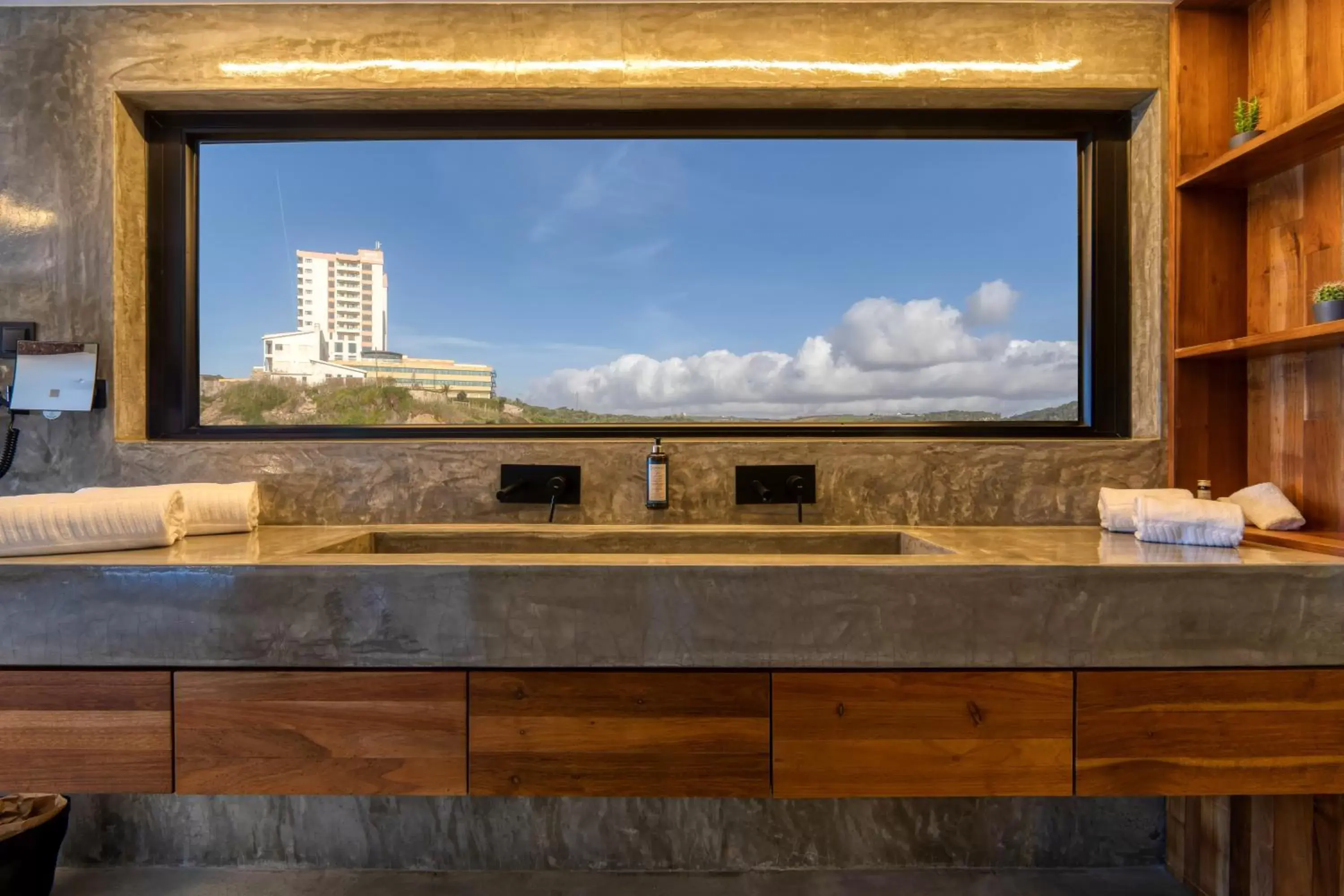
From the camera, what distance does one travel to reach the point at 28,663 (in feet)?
3.53

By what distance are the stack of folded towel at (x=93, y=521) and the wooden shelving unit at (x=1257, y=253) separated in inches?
83.8

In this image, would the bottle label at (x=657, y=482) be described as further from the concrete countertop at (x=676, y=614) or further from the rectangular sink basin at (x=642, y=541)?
the concrete countertop at (x=676, y=614)

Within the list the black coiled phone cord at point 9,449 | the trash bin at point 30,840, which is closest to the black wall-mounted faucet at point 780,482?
the trash bin at point 30,840

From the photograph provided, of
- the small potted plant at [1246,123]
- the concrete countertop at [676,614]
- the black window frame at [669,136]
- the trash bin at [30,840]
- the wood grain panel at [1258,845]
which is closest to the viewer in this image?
the concrete countertop at [676,614]

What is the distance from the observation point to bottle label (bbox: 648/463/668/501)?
1.61 m

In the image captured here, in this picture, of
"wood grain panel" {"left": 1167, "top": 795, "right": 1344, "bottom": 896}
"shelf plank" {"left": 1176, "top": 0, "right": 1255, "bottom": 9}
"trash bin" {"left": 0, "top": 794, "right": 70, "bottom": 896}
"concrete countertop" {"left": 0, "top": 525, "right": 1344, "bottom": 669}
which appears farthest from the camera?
"shelf plank" {"left": 1176, "top": 0, "right": 1255, "bottom": 9}

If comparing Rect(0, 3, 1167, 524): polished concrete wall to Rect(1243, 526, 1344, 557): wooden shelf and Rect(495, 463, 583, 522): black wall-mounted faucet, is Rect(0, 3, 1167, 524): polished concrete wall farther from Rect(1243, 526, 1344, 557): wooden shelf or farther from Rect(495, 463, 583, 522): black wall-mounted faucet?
Rect(1243, 526, 1344, 557): wooden shelf

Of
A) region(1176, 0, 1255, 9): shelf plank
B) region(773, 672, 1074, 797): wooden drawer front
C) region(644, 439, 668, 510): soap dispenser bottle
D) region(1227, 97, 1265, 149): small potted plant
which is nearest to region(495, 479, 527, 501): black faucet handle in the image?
region(644, 439, 668, 510): soap dispenser bottle

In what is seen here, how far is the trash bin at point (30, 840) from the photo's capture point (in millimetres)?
1347

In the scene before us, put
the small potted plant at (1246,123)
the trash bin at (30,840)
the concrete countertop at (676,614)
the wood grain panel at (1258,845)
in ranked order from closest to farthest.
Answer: the concrete countertop at (676,614)
the wood grain panel at (1258,845)
the trash bin at (30,840)
the small potted plant at (1246,123)

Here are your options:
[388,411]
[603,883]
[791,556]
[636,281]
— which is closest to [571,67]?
[636,281]

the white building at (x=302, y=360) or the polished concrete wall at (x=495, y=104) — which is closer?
the polished concrete wall at (x=495, y=104)

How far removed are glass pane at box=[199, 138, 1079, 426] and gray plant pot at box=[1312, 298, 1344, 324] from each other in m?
0.52

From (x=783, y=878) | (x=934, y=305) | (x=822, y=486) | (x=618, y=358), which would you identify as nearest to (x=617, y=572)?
(x=822, y=486)
